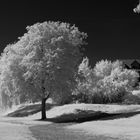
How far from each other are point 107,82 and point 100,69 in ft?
53.6

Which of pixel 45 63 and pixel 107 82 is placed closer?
pixel 45 63

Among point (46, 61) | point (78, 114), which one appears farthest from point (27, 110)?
point (46, 61)

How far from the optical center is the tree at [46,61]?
127 feet

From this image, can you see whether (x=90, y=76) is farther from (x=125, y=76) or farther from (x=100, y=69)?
(x=100, y=69)

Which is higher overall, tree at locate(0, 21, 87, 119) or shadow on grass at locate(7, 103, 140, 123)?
tree at locate(0, 21, 87, 119)

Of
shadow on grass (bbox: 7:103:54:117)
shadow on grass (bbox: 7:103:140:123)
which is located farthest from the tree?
shadow on grass (bbox: 7:103:54:117)

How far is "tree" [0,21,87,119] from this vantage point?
38.7 meters

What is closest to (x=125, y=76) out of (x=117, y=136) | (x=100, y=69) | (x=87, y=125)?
(x=100, y=69)

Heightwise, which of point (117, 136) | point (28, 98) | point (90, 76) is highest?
point (90, 76)

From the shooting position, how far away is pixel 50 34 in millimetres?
40125

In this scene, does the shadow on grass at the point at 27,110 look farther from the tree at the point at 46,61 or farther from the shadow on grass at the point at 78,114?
the tree at the point at 46,61

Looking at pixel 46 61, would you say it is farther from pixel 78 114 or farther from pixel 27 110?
pixel 27 110

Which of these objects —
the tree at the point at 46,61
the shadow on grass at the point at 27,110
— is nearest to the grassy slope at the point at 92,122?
the shadow on grass at the point at 27,110

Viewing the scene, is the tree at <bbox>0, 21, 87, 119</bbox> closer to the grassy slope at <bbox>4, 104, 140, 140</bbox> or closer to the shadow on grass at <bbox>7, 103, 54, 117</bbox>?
the grassy slope at <bbox>4, 104, 140, 140</bbox>
